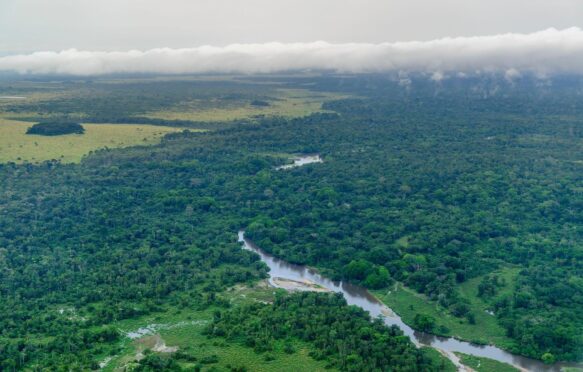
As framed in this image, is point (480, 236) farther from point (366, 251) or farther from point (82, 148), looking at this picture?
Result: point (82, 148)

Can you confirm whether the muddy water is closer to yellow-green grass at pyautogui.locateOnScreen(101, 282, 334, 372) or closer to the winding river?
the winding river

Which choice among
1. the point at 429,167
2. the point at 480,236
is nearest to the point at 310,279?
the point at 480,236

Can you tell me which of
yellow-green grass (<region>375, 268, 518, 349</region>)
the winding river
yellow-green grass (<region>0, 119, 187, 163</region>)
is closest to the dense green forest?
yellow-green grass (<region>375, 268, 518, 349</region>)

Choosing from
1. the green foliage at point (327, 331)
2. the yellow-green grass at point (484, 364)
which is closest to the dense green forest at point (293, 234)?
the green foliage at point (327, 331)

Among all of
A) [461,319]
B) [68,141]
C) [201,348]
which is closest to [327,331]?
[201,348]

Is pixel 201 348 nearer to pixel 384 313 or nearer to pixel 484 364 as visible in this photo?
pixel 384 313

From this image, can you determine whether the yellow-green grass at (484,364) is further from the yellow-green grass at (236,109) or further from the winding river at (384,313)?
the yellow-green grass at (236,109)
